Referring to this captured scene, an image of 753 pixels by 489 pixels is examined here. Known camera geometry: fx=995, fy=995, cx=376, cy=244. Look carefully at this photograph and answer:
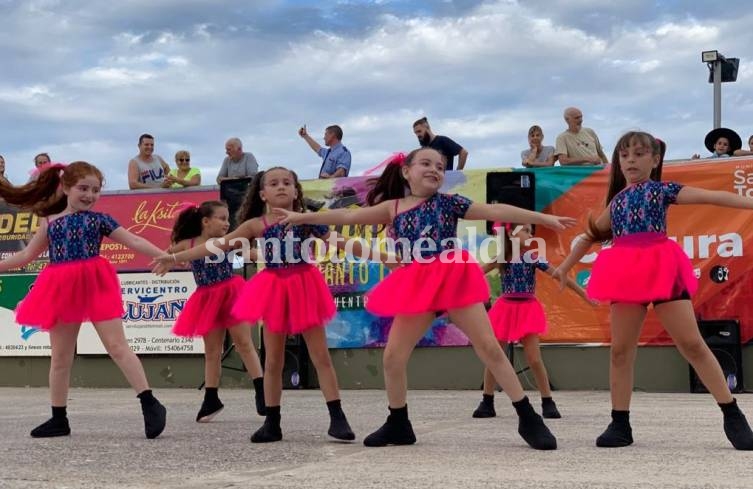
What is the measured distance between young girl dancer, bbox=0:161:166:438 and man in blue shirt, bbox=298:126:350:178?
21.2ft

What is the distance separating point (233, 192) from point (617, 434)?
28.0ft

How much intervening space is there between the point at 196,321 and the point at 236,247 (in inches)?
57.7

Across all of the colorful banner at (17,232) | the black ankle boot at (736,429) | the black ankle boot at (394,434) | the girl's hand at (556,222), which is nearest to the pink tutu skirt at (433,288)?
the girl's hand at (556,222)

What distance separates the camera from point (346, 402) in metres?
10.0

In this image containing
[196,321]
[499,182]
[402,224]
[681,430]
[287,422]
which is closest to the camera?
[402,224]

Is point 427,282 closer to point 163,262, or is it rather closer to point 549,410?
point 163,262

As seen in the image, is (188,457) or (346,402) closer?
(188,457)

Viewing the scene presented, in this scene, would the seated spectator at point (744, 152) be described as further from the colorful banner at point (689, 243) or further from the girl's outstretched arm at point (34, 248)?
the girl's outstretched arm at point (34, 248)

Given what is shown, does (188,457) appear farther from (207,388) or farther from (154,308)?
(154,308)

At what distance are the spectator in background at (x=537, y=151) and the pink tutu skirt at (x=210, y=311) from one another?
5.57 meters

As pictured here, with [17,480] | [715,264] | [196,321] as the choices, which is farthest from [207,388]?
[715,264]

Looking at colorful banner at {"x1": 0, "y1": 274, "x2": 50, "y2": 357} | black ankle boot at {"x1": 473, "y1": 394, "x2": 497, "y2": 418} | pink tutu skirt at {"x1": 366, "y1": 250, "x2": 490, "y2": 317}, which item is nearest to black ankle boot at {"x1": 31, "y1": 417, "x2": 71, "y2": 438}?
pink tutu skirt at {"x1": 366, "y1": 250, "x2": 490, "y2": 317}

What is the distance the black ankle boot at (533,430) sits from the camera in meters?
5.39

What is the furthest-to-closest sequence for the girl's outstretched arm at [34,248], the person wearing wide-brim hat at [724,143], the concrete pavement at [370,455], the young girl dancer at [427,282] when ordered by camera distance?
the person wearing wide-brim hat at [724,143]
the girl's outstretched arm at [34,248]
the young girl dancer at [427,282]
the concrete pavement at [370,455]
